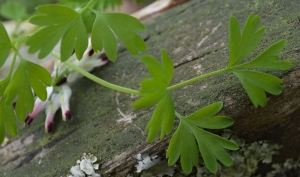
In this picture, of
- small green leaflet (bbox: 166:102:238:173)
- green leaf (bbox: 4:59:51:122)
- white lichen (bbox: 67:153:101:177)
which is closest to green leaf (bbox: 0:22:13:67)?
green leaf (bbox: 4:59:51:122)

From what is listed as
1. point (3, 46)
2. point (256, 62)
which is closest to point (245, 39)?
point (256, 62)

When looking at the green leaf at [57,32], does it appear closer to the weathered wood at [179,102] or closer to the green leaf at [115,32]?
the green leaf at [115,32]

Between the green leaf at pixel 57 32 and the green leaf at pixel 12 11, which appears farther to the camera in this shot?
the green leaf at pixel 12 11

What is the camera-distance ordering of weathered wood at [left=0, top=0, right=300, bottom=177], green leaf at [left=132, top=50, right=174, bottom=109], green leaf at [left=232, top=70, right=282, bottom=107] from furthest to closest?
weathered wood at [left=0, top=0, right=300, bottom=177], green leaf at [left=232, top=70, right=282, bottom=107], green leaf at [left=132, top=50, right=174, bottom=109]

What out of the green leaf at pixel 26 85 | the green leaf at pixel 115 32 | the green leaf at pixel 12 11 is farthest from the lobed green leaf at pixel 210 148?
the green leaf at pixel 12 11

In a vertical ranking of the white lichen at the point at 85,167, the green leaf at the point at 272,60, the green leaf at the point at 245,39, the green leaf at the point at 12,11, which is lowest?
the white lichen at the point at 85,167

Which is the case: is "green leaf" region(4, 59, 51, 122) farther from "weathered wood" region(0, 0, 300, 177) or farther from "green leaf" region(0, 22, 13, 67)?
"weathered wood" region(0, 0, 300, 177)

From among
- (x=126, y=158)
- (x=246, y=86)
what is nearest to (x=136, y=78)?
(x=126, y=158)

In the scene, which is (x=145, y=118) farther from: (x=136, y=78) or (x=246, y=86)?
(x=246, y=86)

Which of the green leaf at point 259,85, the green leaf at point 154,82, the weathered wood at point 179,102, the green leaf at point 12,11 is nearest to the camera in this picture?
the green leaf at point 154,82
